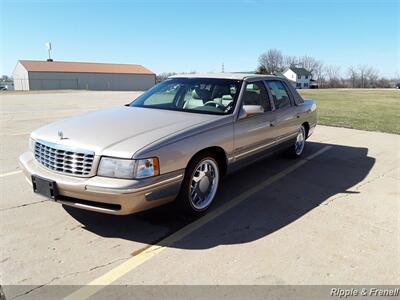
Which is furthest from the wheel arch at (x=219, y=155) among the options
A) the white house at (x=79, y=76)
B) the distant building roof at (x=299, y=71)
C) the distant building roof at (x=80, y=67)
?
the distant building roof at (x=299, y=71)

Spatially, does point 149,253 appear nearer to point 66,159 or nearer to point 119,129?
point 66,159

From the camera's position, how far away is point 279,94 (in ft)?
20.1

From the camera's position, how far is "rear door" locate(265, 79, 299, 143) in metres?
5.77

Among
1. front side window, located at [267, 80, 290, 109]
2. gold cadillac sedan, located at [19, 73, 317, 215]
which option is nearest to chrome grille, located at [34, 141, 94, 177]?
gold cadillac sedan, located at [19, 73, 317, 215]

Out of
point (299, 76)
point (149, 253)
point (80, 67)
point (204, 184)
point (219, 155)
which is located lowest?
point (149, 253)

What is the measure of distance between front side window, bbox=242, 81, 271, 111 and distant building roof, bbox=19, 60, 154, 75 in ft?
217

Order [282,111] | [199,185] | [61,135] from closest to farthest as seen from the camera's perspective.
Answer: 1. [61,135]
2. [199,185]
3. [282,111]

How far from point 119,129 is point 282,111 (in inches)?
120

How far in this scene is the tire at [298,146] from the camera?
6.90 m

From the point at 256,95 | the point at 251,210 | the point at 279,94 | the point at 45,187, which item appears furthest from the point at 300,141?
the point at 45,187

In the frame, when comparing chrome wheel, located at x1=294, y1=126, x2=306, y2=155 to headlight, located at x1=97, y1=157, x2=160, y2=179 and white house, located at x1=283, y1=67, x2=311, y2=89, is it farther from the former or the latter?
white house, located at x1=283, y1=67, x2=311, y2=89

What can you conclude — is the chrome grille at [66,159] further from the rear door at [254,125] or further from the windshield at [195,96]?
the rear door at [254,125]

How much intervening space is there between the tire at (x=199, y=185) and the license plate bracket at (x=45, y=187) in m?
1.26

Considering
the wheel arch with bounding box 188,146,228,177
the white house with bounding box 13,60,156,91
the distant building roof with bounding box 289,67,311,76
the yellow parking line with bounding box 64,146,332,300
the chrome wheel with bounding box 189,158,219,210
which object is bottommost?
the yellow parking line with bounding box 64,146,332,300
